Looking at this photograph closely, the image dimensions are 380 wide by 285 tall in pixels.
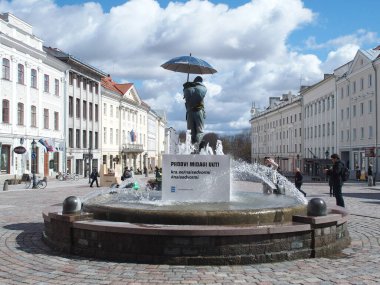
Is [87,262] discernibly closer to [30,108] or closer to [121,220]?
[121,220]

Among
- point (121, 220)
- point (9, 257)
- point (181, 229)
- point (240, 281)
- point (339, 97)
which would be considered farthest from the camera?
point (339, 97)

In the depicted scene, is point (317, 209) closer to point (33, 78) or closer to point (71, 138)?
point (33, 78)

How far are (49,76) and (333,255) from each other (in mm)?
41814

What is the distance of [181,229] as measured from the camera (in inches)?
308

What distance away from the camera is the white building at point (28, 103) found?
37750 mm

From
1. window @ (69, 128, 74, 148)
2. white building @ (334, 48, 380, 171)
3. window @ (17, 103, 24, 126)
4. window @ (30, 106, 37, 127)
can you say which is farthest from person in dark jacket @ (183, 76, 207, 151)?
window @ (69, 128, 74, 148)

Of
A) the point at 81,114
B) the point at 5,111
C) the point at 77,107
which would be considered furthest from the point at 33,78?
the point at 81,114

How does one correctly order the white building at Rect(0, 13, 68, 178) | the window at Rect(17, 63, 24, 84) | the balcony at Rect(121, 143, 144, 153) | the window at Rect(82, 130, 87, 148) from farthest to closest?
the balcony at Rect(121, 143, 144, 153), the window at Rect(82, 130, 87, 148), the window at Rect(17, 63, 24, 84), the white building at Rect(0, 13, 68, 178)

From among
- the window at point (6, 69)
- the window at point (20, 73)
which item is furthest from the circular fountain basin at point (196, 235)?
the window at point (20, 73)

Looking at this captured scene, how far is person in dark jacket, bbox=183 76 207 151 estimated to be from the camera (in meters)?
13.8

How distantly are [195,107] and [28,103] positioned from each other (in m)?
31.0

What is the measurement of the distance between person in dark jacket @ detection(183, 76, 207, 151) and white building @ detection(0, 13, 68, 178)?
21.5 meters

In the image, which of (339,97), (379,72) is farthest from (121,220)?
(339,97)

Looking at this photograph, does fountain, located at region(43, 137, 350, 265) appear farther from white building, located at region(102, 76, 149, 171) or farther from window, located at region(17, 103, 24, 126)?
white building, located at region(102, 76, 149, 171)
